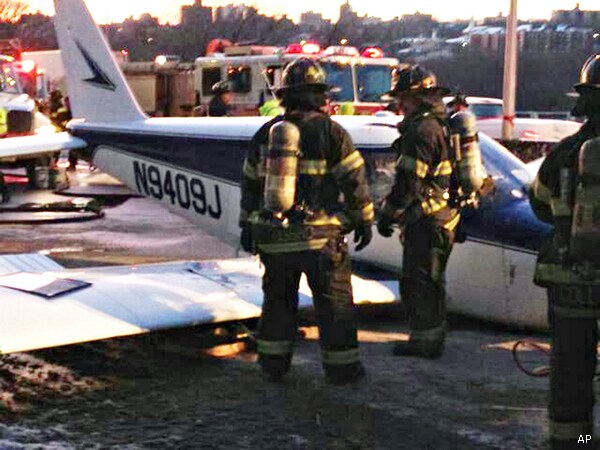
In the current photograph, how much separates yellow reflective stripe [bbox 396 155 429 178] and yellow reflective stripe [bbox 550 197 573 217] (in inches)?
65.0

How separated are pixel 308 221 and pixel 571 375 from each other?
175 cm

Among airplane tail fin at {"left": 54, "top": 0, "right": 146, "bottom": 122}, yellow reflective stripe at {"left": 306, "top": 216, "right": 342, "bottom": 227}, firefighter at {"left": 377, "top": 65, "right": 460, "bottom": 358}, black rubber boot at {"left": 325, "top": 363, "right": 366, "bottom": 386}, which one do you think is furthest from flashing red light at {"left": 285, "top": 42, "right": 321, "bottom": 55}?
black rubber boot at {"left": 325, "top": 363, "right": 366, "bottom": 386}

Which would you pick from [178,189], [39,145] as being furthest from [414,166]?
[39,145]

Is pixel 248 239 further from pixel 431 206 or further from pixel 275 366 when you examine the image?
pixel 431 206

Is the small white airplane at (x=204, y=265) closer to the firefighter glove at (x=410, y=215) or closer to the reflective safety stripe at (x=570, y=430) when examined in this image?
the firefighter glove at (x=410, y=215)

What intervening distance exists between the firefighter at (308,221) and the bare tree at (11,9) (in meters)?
64.5

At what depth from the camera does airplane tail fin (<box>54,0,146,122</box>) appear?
32.8ft

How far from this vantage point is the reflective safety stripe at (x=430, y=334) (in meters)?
6.35

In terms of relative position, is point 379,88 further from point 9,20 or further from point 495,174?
point 9,20

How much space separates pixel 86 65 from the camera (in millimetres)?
10352

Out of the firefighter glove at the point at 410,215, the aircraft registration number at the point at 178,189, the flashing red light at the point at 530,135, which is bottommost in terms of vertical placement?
the flashing red light at the point at 530,135

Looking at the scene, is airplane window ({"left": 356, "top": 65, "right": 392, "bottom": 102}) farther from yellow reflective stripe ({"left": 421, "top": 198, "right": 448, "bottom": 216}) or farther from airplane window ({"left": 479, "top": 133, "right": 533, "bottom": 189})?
yellow reflective stripe ({"left": 421, "top": 198, "right": 448, "bottom": 216})

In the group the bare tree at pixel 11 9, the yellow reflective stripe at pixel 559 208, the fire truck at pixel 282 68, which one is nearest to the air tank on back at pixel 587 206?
the yellow reflective stripe at pixel 559 208

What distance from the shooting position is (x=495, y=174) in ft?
23.0
